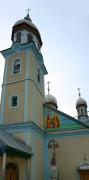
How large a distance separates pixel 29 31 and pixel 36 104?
7174mm

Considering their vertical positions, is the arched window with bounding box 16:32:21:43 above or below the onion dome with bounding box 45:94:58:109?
above

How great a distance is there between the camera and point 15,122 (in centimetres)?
1391

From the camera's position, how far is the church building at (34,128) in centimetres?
1270

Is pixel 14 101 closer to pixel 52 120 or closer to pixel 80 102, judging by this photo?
pixel 52 120

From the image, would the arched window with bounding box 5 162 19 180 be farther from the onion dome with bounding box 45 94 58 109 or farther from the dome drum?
the onion dome with bounding box 45 94 58 109

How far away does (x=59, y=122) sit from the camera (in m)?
15.7

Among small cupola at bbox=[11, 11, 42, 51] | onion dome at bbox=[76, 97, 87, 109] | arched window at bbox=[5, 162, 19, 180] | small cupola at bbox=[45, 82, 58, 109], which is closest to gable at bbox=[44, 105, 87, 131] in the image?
arched window at bbox=[5, 162, 19, 180]

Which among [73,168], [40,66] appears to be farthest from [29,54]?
[73,168]

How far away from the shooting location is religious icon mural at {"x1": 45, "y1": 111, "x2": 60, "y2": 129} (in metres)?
15.7

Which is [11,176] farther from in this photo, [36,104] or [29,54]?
[29,54]

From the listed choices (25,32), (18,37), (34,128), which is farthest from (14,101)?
(25,32)

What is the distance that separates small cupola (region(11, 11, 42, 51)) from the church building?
2.16 ft

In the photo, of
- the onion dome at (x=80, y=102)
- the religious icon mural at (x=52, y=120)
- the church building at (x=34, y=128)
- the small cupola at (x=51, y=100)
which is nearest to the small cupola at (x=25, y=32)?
the church building at (x=34, y=128)

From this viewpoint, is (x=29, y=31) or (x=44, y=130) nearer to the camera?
(x=44, y=130)
